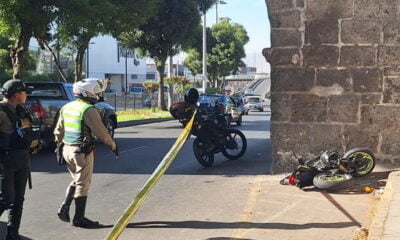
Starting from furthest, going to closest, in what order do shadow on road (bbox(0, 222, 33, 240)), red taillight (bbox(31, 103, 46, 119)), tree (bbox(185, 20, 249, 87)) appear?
tree (bbox(185, 20, 249, 87)) → red taillight (bbox(31, 103, 46, 119)) → shadow on road (bbox(0, 222, 33, 240))

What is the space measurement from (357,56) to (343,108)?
0.85 metres

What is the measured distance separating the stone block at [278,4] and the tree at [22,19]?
8278mm

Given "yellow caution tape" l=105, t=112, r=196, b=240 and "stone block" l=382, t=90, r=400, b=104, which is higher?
"stone block" l=382, t=90, r=400, b=104

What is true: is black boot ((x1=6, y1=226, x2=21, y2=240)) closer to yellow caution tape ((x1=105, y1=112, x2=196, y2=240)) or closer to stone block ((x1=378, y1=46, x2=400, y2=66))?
yellow caution tape ((x1=105, y1=112, x2=196, y2=240))

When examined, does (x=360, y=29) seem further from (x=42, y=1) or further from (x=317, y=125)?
(x=42, y=1)

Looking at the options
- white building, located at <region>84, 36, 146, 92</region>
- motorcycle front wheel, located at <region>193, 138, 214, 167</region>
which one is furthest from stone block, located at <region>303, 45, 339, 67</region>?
white building, located at <region>84, 36, 146, 92</region>

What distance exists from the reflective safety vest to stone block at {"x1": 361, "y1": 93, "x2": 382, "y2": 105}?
460cm

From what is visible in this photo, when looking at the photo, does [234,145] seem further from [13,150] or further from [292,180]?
[13,150]

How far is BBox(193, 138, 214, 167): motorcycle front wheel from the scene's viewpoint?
443 inches

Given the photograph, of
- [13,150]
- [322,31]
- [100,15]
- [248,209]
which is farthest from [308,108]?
[100,15]

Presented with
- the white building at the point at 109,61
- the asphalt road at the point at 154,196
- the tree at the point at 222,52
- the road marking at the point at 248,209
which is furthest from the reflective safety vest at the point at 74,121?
the white building at the point at 109,61

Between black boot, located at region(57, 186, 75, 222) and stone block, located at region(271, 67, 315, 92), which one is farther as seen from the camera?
stone block, located at region(271, 67, 315, 92)

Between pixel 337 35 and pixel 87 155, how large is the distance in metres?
4.67

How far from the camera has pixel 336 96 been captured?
898cm
